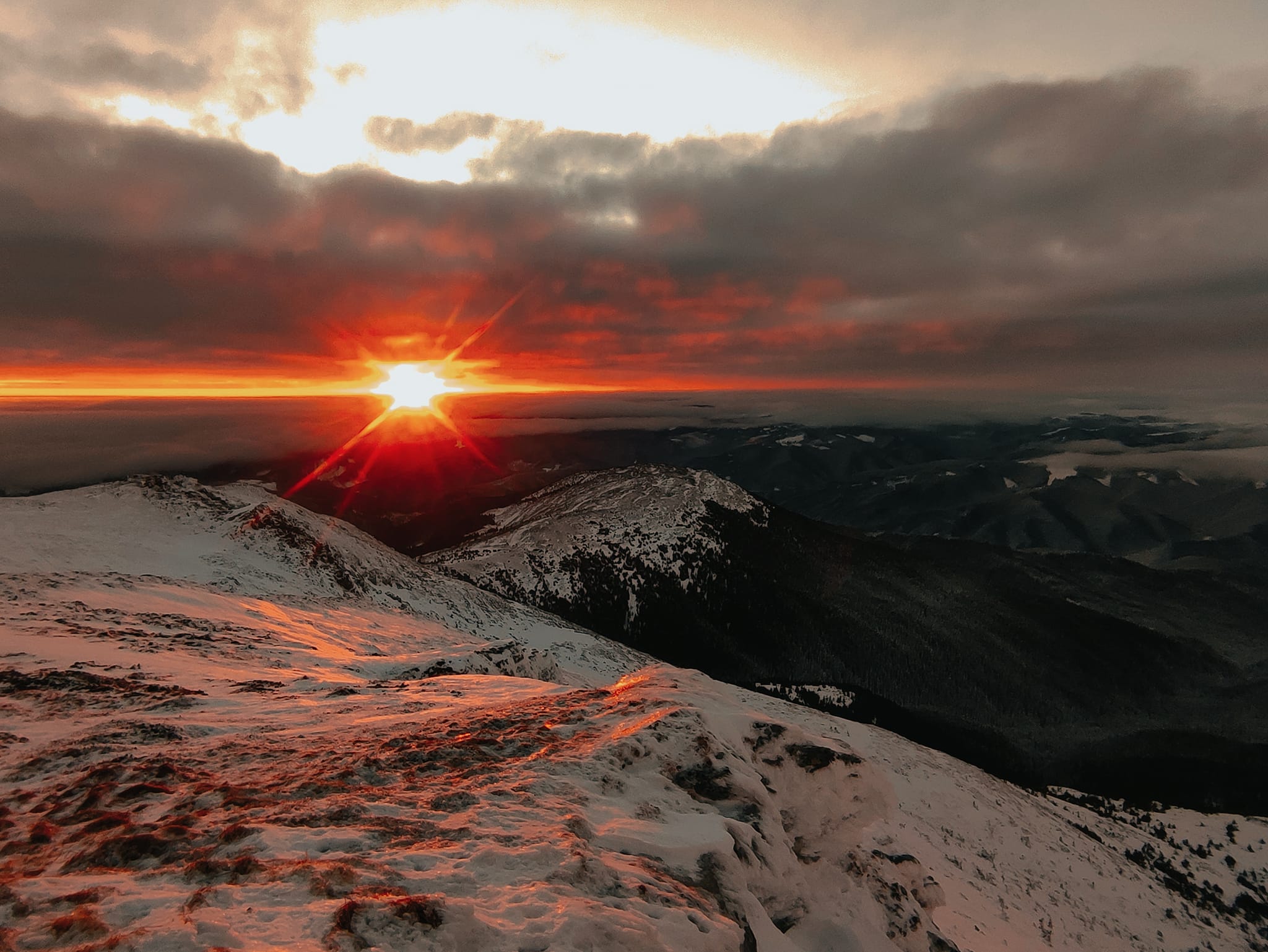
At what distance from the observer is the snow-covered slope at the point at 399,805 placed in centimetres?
777

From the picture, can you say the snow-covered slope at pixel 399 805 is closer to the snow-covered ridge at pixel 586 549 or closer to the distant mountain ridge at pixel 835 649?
the distant mountain ridge at pixel 835 649

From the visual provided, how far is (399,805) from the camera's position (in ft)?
37.7

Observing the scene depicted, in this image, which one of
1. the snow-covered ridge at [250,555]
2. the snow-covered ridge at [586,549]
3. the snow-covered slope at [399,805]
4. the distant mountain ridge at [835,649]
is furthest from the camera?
the snow-covered ridge at [586,549]

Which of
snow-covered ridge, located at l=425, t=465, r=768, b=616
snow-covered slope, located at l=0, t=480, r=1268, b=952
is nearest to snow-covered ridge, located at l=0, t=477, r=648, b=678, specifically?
snow-covered slope, located at l=0, t=480, r=1268, b=952

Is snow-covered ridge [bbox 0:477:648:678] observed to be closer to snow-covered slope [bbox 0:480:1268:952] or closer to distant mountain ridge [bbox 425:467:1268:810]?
snow-covered slope [bbox 0:480:1268:952]

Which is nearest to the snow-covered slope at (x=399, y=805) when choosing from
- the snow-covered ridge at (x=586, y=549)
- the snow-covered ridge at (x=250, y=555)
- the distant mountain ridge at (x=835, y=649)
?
the snow-covered ridge at (x=250, y=555)

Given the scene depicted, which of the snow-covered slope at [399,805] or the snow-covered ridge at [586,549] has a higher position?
the snow-covered slope at [399,805]

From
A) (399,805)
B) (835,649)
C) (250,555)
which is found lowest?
(835,649)

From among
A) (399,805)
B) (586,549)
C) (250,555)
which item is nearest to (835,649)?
(586,549)

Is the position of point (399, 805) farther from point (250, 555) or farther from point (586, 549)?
point (586, 549)

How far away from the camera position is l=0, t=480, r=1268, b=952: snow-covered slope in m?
7.77

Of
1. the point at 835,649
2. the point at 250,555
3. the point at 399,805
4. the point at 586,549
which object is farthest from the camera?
the point at 835,649

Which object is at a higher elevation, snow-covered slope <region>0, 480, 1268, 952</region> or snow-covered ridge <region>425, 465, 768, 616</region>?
snow-covered slope <region>0, 480, 1268, 952</region>

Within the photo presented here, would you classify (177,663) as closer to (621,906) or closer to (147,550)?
(621,906)
